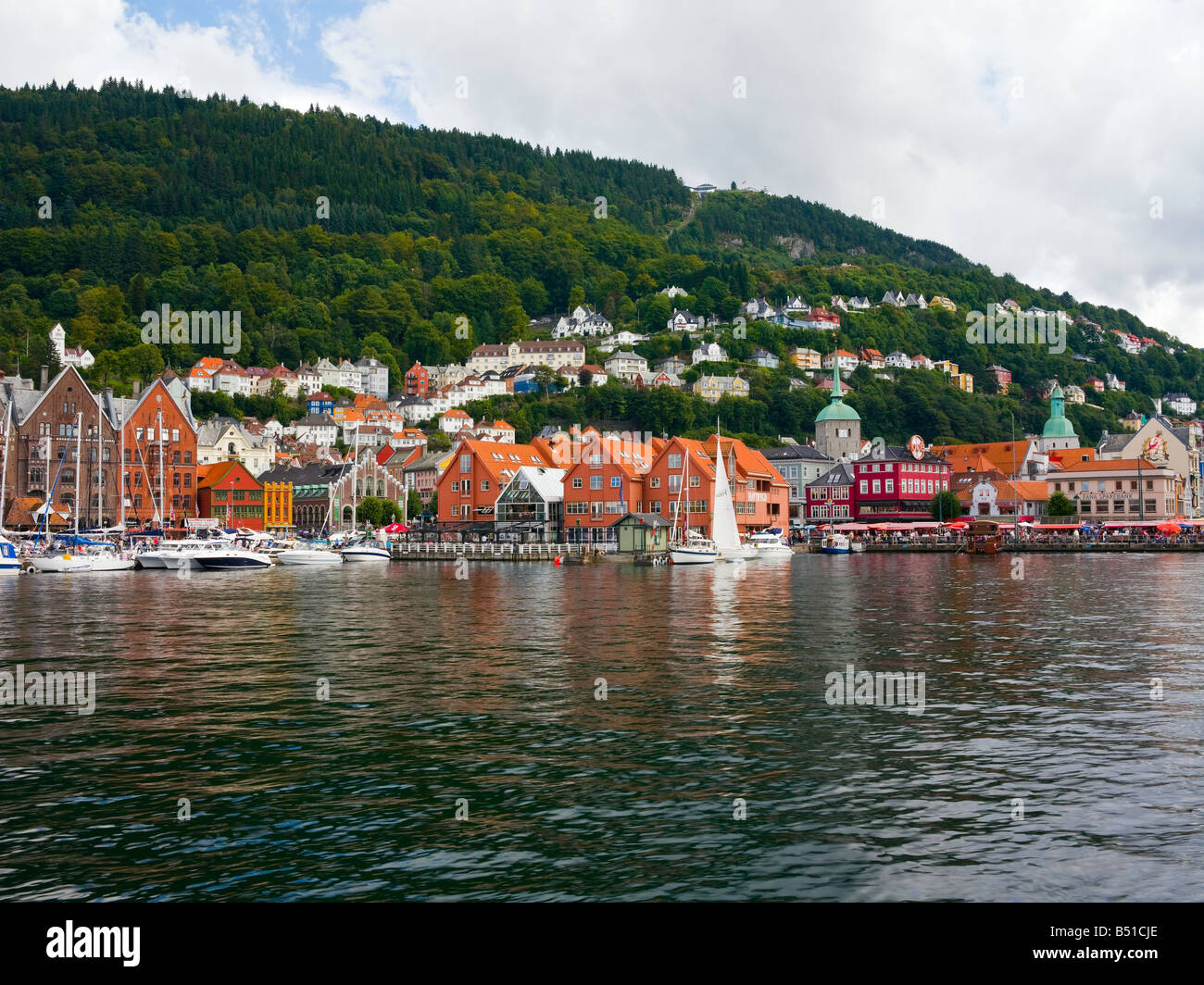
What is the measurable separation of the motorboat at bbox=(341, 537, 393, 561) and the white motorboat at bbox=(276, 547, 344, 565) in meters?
1.16

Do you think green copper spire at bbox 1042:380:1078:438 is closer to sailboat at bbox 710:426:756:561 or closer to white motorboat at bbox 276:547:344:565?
sailboat at bbox 710:426:756:561

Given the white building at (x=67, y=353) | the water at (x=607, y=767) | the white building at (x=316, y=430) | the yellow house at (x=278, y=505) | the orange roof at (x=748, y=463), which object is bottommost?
the water at (x=607, y=767)

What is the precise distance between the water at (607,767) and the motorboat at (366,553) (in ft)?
189

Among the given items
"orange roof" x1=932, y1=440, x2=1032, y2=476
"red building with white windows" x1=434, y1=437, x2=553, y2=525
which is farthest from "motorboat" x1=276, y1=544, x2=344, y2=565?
"orange roof" x1=932, y1=440, x2=1032, y2=476

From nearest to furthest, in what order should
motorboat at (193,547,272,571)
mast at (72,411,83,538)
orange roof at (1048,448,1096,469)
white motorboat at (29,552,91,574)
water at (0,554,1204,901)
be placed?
water at (0,554,1204,901), white motorboat at (29,552,91,574), motorboat at (193,547,272,571), mast at (72,411,83,538), orange roof at (1048,448,1096,469)

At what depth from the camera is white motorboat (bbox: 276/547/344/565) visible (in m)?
88.4

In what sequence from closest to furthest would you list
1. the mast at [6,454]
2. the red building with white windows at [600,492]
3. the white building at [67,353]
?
the red building with white windows at [600,492]
the mast at [6,454]
the white building at [67,353]

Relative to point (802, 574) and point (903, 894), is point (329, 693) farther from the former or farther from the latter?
point (802, 574)

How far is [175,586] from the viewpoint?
59375mm

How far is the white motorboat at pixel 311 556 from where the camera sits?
3479 inches

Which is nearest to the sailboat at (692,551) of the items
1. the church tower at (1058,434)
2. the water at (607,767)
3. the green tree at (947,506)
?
the water at (607,767)

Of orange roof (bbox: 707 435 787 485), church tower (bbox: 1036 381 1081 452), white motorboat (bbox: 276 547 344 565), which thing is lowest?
white motorboat (bbox: 276 547 344 565)

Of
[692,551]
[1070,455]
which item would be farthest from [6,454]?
[1070,455]

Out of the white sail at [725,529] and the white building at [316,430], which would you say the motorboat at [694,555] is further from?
the white building at [316,430]
